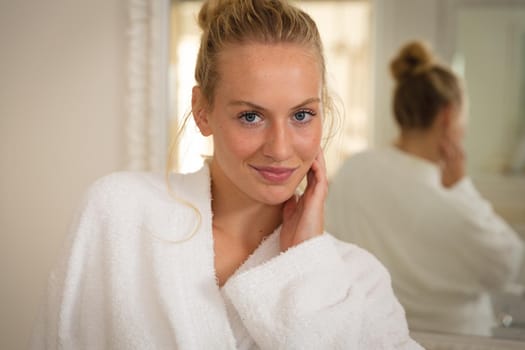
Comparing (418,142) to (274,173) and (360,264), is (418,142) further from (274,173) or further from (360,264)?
(274,173)

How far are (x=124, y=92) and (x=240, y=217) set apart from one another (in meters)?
0.36

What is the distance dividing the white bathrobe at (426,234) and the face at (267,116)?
1.10 feet

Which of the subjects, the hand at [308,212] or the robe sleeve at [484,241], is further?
the robe sleeve at [484,241]

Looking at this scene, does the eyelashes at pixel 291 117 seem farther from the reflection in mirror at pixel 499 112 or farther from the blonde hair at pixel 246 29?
the reflection in mirror at pixel 499 112

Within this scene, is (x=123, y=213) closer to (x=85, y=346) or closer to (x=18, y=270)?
(x=85, y=346)

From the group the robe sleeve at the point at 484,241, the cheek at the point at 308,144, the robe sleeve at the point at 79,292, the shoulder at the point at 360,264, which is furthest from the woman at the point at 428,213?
the robe sleeve at the point at 79,292

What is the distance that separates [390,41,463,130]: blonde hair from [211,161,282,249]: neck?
1.27 ft

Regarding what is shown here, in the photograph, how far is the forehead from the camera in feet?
2.56

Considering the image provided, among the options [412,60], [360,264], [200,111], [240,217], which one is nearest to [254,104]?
[200,111]

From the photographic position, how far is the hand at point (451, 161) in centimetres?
106

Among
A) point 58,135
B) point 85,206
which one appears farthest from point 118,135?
point 85,206

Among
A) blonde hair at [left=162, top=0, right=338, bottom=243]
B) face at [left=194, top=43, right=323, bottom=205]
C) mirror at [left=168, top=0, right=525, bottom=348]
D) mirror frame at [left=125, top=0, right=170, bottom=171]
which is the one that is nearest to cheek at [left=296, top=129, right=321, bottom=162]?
face at [left=194, top=43, right=323, bottom=205]

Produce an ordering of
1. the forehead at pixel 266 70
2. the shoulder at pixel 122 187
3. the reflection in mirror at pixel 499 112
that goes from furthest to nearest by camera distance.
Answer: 1. the reflection in mirror at pixel 499 112
2. the shoulder at pixel 122 187
3. the forehead at pixel 266 70

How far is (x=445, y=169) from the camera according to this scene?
43.0 inches
